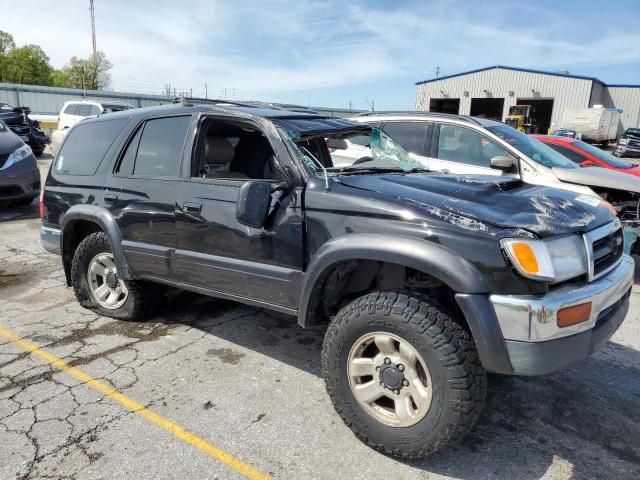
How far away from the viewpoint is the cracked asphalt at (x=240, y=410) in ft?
8.06

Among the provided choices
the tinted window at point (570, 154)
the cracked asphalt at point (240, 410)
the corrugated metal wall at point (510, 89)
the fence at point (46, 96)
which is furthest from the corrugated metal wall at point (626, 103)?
the cracked asphalt at point (240, 410)

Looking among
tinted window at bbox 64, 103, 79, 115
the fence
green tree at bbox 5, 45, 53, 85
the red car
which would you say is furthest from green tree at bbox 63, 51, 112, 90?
the red car

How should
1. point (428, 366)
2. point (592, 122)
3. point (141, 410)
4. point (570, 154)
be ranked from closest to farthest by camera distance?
point (428, 366), point (141, 410), point (570, 154), point (592, 122)

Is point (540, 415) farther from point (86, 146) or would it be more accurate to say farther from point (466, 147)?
point (86, 146)

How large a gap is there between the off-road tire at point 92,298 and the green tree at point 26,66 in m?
75.6

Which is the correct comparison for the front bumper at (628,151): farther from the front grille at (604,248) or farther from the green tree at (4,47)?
the green tree at (4,47)

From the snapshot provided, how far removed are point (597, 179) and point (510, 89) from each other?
36962 millimetres

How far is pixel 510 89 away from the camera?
127 feet

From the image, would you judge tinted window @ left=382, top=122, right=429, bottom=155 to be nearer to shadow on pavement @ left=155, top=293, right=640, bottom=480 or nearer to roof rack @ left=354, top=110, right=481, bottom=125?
roof rack @ left=354, top=110, right=481, bottom=125

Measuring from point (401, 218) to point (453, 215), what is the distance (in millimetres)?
253

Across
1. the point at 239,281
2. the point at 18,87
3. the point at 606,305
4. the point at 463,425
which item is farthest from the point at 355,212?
the point at 18,87

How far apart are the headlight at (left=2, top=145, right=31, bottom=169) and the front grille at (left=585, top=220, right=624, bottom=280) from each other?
8.48 meters

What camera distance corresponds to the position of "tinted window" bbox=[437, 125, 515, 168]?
18.6 ft

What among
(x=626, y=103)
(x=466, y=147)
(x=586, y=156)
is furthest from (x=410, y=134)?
(x=626, y=103)
